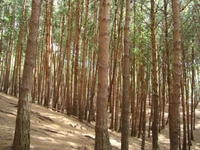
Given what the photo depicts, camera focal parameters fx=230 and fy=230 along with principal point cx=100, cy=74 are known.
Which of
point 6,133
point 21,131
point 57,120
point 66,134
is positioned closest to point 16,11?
point 57,120

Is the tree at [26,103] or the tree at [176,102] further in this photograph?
the tree at [176,102]

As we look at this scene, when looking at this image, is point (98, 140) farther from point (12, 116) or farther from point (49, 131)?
point (12, 116)

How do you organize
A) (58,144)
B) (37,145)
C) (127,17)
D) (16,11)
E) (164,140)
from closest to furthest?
(37,145), (58,144), (127,17), (164,140), (16,11)

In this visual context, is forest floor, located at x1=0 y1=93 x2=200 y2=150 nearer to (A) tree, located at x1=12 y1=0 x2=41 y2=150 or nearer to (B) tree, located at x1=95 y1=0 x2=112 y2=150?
(A) tree, located at x1=12 y1=0 x2=41 y2=150

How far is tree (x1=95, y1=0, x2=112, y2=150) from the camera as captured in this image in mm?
4254

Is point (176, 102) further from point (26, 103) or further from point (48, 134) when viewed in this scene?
point (48, 134)

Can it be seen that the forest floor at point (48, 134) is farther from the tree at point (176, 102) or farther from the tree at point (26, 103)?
the tree at point (176, 102)

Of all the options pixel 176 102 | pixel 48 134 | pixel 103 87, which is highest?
pixel 103 87

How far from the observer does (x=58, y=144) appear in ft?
19.4

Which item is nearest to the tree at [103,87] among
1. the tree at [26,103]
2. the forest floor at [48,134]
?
the tree at [26,103]

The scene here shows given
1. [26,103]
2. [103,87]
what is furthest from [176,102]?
[26,103]

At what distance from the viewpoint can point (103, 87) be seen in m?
4.47

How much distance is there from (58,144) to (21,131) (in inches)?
74.5

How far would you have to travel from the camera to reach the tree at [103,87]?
425cm
